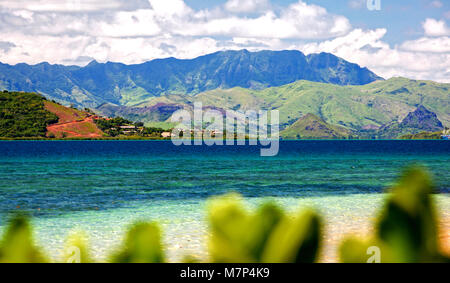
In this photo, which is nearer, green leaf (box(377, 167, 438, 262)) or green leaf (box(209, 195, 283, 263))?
green leaf (box(377, 167, 438, 262))

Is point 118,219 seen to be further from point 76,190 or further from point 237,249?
point 237,249

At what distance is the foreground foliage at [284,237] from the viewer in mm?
1157

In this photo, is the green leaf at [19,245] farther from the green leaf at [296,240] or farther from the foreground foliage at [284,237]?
the green leaf at [296,240]

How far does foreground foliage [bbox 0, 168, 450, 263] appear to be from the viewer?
1157 mm

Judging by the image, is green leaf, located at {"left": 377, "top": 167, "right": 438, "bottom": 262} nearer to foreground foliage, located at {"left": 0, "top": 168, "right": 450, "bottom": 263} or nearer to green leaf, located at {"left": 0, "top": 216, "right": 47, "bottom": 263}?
foreground foliage, located at {"left": 0, "top": 168, "right": 450, "bottom": 263}

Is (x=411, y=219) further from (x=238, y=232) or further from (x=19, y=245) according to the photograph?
(x=19, y=245)

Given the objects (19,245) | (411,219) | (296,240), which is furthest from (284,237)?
(19,245)

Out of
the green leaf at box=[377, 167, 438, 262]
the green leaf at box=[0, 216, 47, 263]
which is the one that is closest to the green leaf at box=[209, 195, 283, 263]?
the green leaf at box=[377, 167, 438, 262]

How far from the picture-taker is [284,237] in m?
1.20

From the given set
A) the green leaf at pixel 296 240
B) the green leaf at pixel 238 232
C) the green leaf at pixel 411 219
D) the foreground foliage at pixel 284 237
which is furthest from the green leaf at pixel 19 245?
the green leaf at pixel 411 219

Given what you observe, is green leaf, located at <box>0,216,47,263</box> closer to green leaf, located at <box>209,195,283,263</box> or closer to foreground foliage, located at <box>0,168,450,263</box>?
foreground foliage, located at <box>0,168,450,263</box>

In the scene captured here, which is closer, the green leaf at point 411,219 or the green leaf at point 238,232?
the green leaf at point 411,219

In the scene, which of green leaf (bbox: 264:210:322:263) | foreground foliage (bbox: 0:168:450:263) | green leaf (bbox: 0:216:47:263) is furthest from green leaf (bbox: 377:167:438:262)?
green leaf (bbox: 0:216:47:263)
